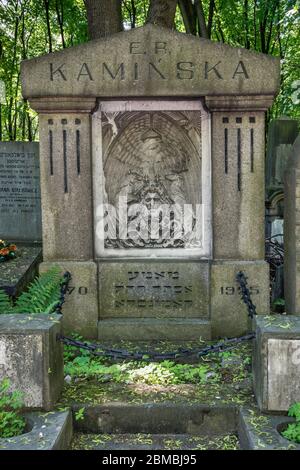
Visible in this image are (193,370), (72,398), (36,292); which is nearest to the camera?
(72,398)

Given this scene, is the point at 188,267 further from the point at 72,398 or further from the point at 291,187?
the point at 72,398

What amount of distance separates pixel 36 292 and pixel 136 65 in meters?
2.52

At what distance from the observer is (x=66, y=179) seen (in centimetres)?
594

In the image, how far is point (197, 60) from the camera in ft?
18.6

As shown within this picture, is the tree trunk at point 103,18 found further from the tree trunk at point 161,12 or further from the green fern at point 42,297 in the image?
the green fern at point 42,297

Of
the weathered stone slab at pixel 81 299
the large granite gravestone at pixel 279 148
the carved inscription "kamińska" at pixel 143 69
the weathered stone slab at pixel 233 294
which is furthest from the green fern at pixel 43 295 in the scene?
the large granite gravestone at pixel 279 148

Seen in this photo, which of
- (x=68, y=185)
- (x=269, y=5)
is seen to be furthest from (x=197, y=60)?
(x=269, y=5)

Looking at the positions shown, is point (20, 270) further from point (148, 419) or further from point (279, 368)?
point (279, 368)

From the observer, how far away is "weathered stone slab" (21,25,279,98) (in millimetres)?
5660

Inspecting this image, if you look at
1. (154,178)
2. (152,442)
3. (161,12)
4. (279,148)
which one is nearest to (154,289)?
(154,178)

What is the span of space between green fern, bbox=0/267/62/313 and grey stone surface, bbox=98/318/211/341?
645mm

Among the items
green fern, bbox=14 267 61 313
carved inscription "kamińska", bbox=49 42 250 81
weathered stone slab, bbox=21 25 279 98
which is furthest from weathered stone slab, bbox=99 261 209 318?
carved inscription "kamińska", bbox=49 42 250 81

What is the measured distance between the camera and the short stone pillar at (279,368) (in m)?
3.79

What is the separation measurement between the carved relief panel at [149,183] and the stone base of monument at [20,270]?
1.59 meters
